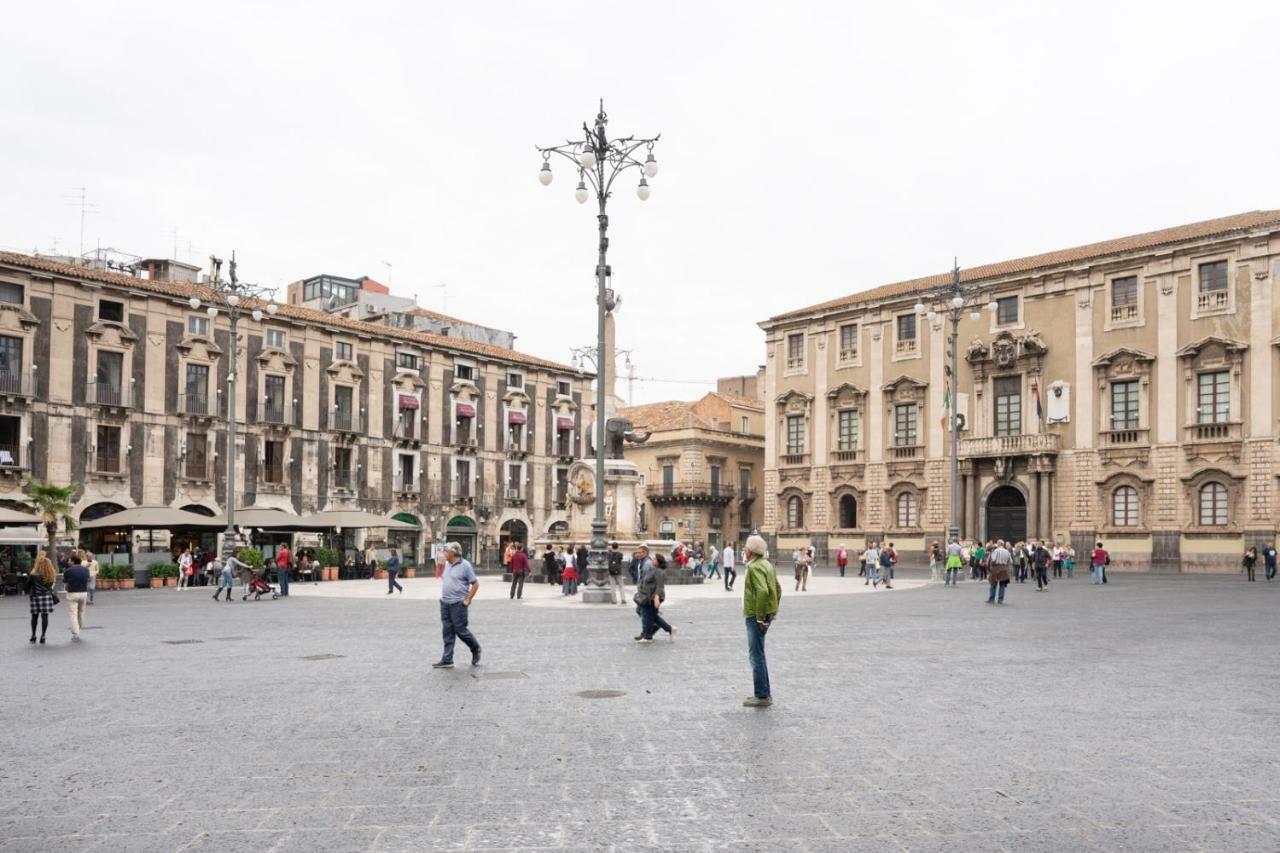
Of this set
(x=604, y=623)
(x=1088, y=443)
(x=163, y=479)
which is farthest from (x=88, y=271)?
(x=1088, y=443)

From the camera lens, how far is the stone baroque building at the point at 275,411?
138 feet

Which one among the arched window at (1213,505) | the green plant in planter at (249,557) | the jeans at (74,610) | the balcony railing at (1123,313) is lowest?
the green plant in planter at (249,557)

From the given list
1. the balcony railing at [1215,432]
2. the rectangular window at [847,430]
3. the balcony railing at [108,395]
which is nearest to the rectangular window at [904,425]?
the rectangular window at [847,430]

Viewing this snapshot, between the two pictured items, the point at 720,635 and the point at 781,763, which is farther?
the point at 720,635

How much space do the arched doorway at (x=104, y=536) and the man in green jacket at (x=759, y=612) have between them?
3801 centimetres

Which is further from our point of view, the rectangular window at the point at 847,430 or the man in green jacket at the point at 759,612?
the rectangular window at the point at 847,430

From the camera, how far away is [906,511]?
54.4 metres

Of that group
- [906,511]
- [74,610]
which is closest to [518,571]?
[74,610]

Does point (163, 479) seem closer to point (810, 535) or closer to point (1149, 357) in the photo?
point (810, 535)

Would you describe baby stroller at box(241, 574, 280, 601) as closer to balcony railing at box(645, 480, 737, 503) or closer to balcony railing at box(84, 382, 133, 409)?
balcony railing at box(84, 382, 133, 409)

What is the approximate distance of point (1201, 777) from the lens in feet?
22.6

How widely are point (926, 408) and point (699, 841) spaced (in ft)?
164

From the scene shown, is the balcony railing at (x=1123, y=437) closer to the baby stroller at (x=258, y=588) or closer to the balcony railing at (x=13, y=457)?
the baby stroller at (x=258, y=588)

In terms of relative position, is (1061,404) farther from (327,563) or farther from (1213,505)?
(327,563)
